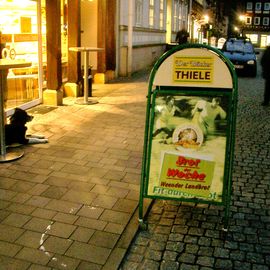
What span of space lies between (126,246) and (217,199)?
1006mm

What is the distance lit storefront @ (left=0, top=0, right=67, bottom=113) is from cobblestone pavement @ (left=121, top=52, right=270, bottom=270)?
5491 mm

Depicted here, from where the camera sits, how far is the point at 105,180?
17.9ft

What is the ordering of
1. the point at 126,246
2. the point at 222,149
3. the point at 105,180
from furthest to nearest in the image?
the point at 105,180
the point at 222,149
the point at 126,246

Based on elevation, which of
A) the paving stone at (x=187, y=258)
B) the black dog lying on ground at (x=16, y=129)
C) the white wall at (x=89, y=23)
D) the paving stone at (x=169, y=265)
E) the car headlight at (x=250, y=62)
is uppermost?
the white wall at (x=89, y=23)

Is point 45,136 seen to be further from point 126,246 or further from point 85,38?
point 85,38

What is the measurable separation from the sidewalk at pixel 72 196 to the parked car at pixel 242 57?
1163cm

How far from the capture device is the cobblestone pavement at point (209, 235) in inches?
144

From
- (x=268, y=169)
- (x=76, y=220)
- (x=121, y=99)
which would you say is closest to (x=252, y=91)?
(x=121, y=99)

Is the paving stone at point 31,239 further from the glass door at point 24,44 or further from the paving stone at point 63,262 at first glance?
the glass door at point 24,44

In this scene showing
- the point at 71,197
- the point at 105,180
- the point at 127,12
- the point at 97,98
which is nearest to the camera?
the point at 71,197

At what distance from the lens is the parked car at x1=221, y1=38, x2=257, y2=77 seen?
1881 centimetres

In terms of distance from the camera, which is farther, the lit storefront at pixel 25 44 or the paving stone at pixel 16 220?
the lit storefront at pixel 25 44

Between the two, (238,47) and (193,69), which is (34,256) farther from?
(238,47)

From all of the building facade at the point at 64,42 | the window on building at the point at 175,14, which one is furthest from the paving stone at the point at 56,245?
the window on building at the point at 175,14
